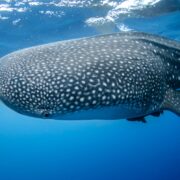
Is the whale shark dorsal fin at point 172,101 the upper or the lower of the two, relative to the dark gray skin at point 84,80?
lower

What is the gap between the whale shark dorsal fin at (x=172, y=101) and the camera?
4.30m

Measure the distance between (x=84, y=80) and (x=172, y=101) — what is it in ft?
5.89

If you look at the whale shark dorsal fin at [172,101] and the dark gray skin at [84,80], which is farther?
the whale shark dorsal fin at [172,101]

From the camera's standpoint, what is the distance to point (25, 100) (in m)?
3.37

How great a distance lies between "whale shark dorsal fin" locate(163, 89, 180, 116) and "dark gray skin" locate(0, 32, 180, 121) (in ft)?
0.46

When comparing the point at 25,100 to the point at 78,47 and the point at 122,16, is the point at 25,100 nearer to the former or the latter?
the point at 78,47

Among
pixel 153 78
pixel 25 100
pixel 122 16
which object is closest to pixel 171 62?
pixel 153 78

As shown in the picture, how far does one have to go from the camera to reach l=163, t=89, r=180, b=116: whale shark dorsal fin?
4305 mm

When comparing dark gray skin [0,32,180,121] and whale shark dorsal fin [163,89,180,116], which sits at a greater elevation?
dark gray skin [0,32,180,121]

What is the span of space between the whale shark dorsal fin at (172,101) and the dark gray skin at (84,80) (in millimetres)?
140

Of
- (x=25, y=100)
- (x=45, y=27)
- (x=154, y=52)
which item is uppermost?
(x=154, y=52)

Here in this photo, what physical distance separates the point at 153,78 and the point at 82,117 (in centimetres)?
125

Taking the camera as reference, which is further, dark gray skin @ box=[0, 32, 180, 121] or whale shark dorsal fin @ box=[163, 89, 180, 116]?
whale shark dorsal fin @ box=[163, 89, 180, 116]

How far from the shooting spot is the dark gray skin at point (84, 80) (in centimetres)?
335
